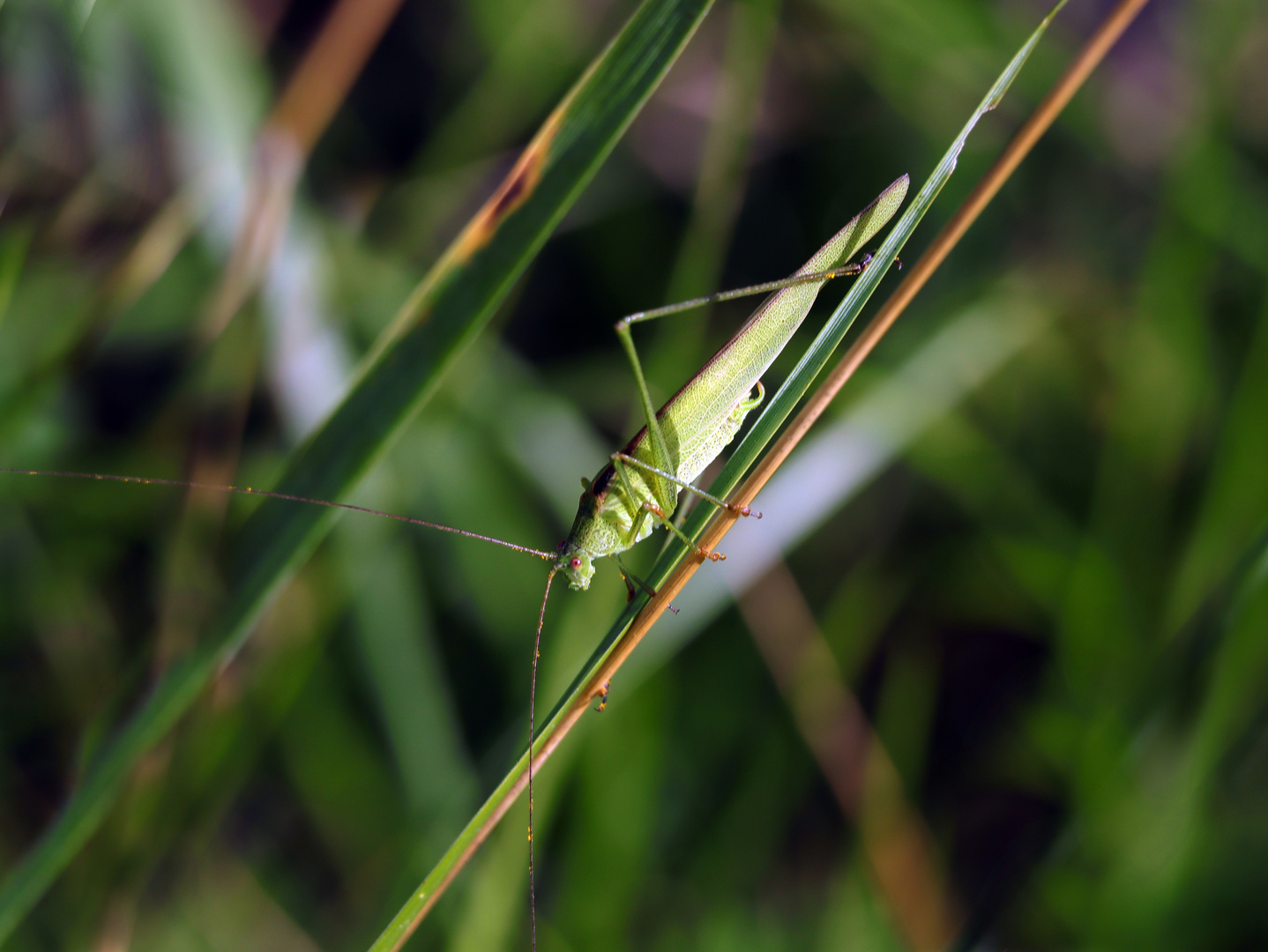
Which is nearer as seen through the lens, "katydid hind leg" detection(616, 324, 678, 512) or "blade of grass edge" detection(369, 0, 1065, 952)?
"blade of grass edge" detection(369, 0, 1065, 952)

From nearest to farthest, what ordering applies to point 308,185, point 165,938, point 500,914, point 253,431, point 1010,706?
1. point 500,914
2. point 165,938
3. point 1010,706
4. point 253,431
5. point 308,185

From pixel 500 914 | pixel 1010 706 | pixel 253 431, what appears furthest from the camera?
pixel 253 431

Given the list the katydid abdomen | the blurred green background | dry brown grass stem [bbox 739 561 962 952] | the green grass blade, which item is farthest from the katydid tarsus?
dry brown grass stem [bbox 739 561 962 952]

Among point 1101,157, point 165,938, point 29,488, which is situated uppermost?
point 1101,157

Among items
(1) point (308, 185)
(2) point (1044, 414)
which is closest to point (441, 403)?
(1) point (308, 185)

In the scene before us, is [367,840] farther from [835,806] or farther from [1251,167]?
[1251,167]

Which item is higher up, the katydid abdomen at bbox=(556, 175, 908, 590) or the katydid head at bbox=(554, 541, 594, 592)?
the katydid abdomen at bbox=(556, 175, 908, 590)

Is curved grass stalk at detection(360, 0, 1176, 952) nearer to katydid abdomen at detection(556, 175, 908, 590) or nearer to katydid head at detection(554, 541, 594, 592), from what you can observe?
katydid abdomen at detection(556, 175, 908, 590)

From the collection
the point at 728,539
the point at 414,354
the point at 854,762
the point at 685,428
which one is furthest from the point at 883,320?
the point at 854,762
